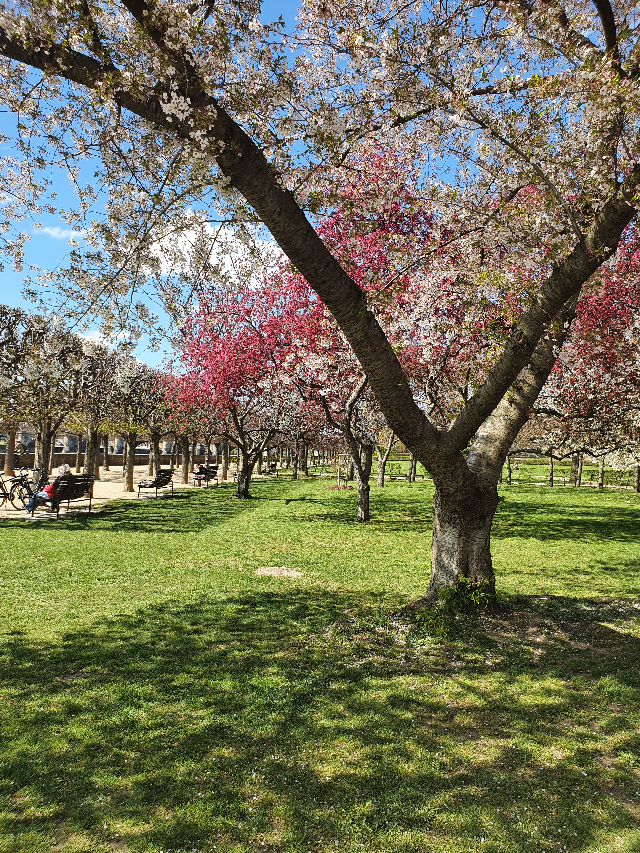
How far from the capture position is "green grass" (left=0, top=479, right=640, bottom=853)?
2.93m

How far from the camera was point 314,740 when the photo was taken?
3799mm

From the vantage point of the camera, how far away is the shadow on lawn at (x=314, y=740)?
9.55 ft

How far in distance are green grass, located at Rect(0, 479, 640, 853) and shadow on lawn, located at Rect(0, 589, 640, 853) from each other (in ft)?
0.05

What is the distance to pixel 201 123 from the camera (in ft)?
12.3

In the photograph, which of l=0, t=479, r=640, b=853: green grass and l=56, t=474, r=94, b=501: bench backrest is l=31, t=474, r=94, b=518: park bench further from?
l=0, t=479, r=640, b=853: green grass

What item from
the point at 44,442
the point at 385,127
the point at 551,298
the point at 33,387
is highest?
the point at 385,127

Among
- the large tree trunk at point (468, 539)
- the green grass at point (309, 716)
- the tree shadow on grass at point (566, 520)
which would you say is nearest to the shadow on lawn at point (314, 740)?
the green grass at point (309, 716)

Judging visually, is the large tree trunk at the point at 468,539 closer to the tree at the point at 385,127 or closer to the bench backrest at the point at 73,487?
the tree at the point at 385,127

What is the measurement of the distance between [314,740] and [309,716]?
349mm

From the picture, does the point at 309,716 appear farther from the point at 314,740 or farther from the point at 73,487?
the point at 73,487

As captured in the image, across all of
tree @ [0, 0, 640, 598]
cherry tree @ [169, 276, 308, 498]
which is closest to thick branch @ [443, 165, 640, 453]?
tree @ [0, 0, 640, 598]

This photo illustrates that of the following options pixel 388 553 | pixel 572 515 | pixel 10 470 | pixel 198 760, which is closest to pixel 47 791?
pixel 198 760

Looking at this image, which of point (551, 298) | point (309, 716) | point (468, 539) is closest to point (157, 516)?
point (468, 539)

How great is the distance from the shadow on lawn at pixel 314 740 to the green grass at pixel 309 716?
0.05 feet
